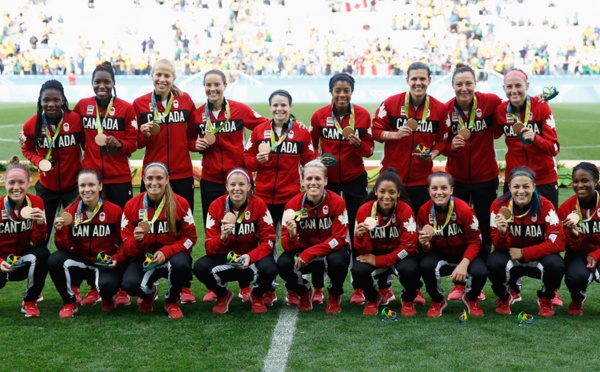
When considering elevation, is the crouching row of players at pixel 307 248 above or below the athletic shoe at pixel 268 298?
above

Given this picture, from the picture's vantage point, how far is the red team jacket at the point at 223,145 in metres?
6.43

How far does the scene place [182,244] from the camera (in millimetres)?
5711

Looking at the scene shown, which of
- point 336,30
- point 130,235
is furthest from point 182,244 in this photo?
Answer: point 336,30

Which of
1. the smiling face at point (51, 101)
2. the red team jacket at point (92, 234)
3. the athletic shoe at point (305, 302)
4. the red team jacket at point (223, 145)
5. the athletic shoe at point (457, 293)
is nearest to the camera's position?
the red team jacket at point (92, 234)

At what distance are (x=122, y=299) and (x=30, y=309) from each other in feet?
2.15

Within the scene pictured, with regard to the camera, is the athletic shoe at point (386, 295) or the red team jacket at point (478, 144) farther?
the red team jacket at point (478, 144)

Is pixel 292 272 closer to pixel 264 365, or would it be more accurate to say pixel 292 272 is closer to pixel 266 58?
pixel 264 365

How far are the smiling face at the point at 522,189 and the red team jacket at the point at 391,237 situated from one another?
2.35ft

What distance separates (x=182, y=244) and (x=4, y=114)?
1846cm

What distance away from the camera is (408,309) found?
570 centimetres

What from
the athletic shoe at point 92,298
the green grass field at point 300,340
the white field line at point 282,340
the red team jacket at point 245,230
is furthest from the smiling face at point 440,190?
the athletic shoe at point 92,298

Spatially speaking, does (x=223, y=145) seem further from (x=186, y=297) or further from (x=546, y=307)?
(x=546, y=307)

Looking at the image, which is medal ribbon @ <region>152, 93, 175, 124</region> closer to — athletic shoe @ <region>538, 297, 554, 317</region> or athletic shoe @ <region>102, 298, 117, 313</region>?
athletic shoe @ <region>102, 298, 117, 313</region>

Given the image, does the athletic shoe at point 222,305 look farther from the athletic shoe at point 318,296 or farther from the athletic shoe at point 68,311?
the athletic shoe at point 68,311
